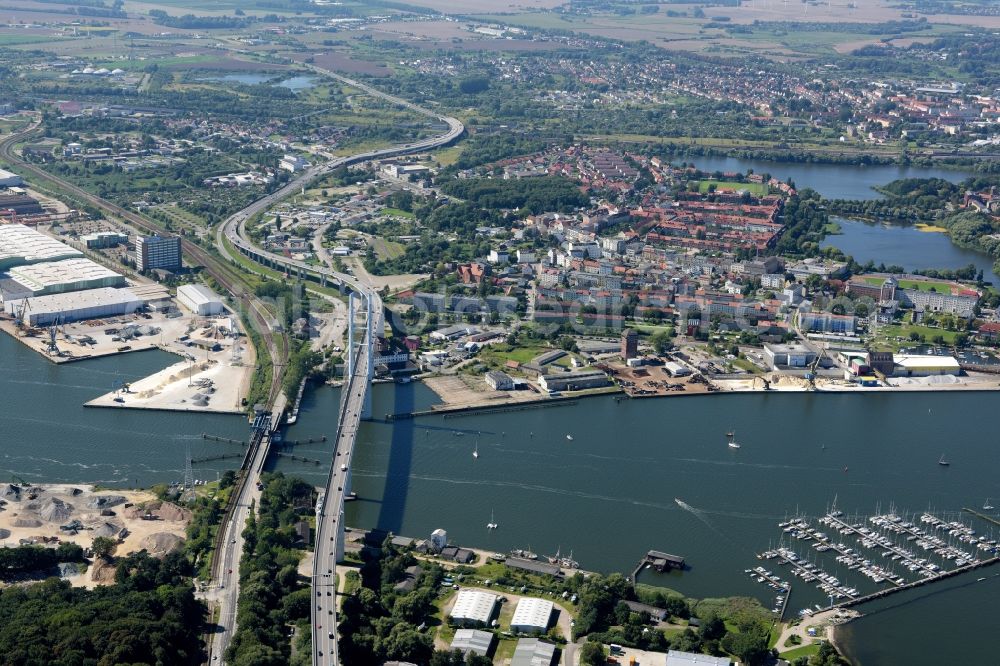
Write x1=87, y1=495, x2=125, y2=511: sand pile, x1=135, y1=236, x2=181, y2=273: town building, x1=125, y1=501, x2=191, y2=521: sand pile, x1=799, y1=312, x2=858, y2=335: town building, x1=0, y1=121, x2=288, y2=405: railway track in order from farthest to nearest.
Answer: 1. x1=135, y1=236, x2=181, y2=273: town building
2. x1=799, y1=312, x2=858, y2=335: town building
3. x1=0, y1=121, x2=288, y2=405: railway track
4. x1=87, y1=495, x2=125, y2=511: sand pile
5. x1=125, y1=501, x2=191, y2=521: sand pile

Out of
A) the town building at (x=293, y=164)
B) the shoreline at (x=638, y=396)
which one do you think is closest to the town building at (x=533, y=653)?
the shoreline at (x=638, y=396)

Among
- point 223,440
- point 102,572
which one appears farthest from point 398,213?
point 102,572

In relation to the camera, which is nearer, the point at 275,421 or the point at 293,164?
the point at 275,421

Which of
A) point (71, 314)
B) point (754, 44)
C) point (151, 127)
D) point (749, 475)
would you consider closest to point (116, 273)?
point (71, 314)

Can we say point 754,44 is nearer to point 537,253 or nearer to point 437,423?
point 537,253

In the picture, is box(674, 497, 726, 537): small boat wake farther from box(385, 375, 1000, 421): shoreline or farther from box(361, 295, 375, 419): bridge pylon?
box(361, 295, 375, 419): bridge pylon

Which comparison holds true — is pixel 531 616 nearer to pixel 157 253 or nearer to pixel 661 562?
pixel 661 562

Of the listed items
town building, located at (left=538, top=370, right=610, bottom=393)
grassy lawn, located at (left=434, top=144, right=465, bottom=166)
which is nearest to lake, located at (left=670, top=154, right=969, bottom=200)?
grassy lawn, located at (left=434, top=144, right=465, bottom=166)
